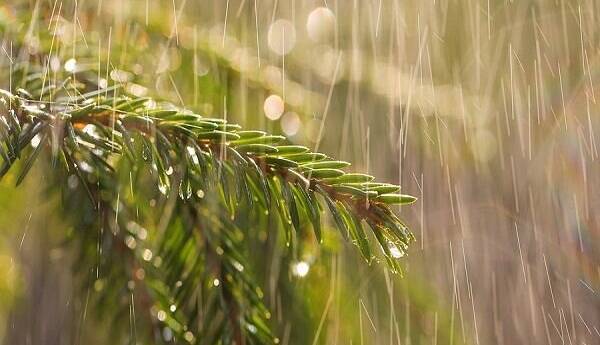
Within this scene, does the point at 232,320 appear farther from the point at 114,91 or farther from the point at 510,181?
the point at 510,181

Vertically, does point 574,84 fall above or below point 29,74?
above

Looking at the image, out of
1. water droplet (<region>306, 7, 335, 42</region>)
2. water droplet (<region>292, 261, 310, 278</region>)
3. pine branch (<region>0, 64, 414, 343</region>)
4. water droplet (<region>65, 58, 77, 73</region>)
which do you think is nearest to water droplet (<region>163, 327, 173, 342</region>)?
pine branch (<region>0, 64, 414, 343</region>)

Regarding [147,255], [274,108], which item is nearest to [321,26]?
[274,108]

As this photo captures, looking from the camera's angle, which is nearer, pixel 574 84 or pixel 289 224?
pixel 289 224

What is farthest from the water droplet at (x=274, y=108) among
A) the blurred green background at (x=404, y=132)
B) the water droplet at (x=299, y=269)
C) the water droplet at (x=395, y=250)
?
the water droplet at (x=395, y=250)

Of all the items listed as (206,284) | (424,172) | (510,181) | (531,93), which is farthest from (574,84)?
(206,284)

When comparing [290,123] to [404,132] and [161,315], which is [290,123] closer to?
[161,315]

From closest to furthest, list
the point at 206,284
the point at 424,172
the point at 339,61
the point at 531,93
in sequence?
the point at 206,284, the point at 339,61, the point at 424,172, the point at 531,93

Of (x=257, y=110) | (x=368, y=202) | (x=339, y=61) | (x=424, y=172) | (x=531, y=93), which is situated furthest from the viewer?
(x=531, y=93)
